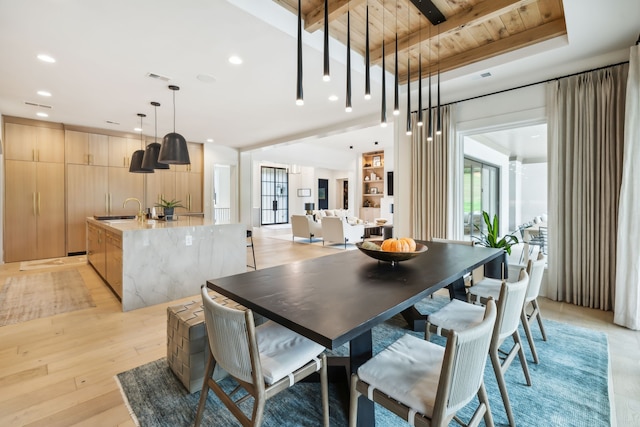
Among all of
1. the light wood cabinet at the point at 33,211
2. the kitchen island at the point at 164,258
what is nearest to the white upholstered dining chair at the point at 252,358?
the kitchen island at the point at 164,258

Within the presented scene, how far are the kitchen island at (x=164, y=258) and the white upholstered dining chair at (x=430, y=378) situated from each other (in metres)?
2.92

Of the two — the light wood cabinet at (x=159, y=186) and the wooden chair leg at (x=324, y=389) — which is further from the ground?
the light wood cabinet at (x=159, y=186)

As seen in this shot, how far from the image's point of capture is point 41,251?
5.93 m

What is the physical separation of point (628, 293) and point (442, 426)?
3.01 meters

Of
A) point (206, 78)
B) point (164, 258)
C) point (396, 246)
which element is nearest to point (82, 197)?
point (164, 258)

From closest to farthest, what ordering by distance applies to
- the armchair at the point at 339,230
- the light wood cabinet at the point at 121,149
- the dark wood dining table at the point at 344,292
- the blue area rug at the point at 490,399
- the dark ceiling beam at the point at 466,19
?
1. the dark wood dining table at the point at 344,292
2. the blue area rug at the point at 490,399
3. the dark ceiling beam at the point at 466,19
4. the light wood cabinet at the point at 121,149
5. the armchair at the point at 339,230

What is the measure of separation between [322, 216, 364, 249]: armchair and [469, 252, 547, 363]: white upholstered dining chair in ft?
16.1

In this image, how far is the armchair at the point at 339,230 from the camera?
751 cm

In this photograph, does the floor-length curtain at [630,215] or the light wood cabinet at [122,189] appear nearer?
the floor-length curtain at [630,215]

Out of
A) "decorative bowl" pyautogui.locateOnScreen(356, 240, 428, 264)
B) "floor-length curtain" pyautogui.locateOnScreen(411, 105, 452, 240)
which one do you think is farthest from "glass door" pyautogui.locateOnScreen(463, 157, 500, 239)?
"decorative bowl" pyautogui.locateOnScreen(356, 240, 428, 264)

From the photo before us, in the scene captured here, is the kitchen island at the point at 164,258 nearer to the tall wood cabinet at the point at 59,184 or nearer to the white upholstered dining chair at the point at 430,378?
the tall wood cabinet at the point at 59,184

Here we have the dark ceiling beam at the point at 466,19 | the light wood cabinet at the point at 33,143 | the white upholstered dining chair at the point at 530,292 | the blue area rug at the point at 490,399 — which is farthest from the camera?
the light wood cabinet at the point at 33,143

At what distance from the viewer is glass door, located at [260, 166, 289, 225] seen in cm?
1411

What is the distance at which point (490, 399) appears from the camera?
1.80 meters
